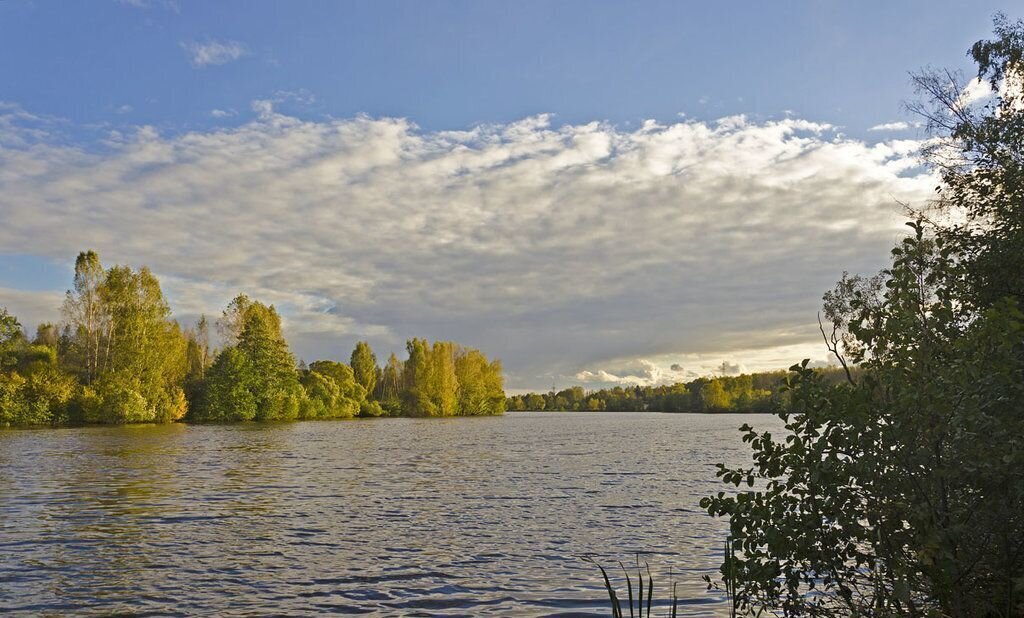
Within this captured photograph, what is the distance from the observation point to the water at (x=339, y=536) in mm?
12500

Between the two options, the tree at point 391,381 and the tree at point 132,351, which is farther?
the tree at point 391,381

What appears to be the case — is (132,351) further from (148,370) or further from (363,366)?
(363,366)

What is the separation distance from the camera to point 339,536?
699 inches

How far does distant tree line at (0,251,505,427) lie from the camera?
258ft

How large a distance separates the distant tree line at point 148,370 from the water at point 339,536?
4666 centimetres

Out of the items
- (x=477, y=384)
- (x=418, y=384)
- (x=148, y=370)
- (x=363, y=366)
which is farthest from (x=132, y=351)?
(x=477, y=384)

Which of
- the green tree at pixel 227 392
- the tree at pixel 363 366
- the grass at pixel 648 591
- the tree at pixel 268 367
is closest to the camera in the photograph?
the grass at pixel 648 591

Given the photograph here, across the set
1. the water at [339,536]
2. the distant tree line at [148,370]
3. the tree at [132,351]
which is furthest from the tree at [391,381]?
the water at [339,536]

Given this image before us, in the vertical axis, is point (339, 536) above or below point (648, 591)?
below

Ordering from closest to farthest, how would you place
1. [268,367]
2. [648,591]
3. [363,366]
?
[648,591]
[268,367]
[363,366]

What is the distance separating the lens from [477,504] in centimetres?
2330

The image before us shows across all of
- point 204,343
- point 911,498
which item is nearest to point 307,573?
point 911,498

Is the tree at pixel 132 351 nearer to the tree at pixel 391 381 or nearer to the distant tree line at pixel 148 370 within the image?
the distant tree line at pixel 148 370

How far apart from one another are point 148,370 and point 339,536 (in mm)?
76298
